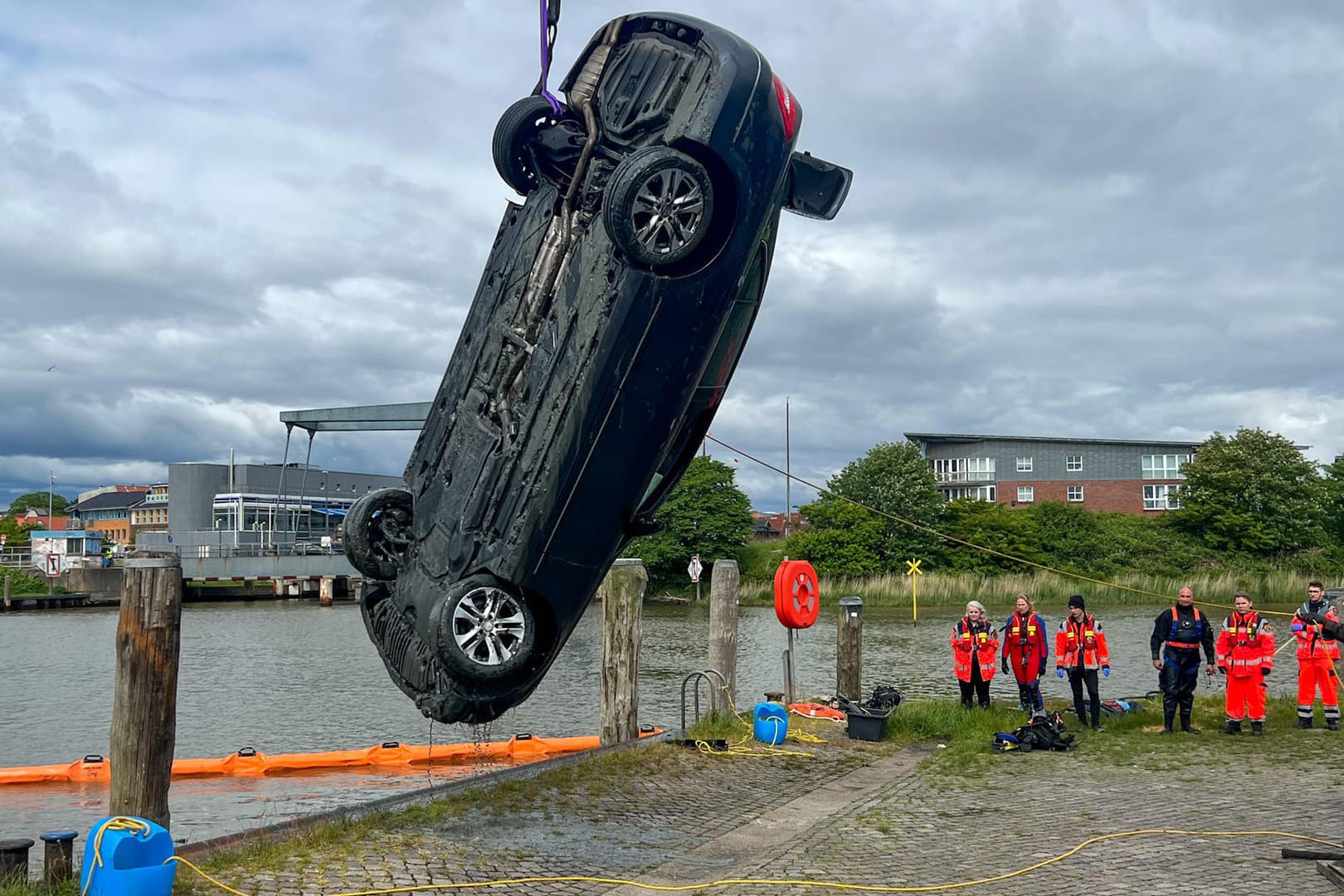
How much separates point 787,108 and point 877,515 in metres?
54.5

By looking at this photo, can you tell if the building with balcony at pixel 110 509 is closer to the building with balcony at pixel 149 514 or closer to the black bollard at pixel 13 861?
the building with balcony at pixel 149 514

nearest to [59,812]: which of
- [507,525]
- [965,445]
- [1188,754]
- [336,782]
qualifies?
[336,782]

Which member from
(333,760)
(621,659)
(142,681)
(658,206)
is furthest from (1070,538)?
(142,681)

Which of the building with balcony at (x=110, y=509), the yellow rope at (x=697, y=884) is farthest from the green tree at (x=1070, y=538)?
the building with balcony at (x=110, y=509)

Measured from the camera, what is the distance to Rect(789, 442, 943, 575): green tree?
5791cm

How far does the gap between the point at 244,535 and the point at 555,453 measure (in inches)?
2648

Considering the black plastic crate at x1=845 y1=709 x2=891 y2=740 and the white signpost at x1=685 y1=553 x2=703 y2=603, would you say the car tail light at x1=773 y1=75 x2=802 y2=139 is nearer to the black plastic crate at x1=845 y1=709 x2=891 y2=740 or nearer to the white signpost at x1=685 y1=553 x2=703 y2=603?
the black plastic crate at x1=845 y1=709 x2=891 y2=740

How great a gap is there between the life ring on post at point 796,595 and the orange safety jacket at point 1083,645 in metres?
3.00

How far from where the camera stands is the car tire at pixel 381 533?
806 centimetres

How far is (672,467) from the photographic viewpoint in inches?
340

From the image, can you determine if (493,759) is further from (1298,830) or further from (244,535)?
(244,535)

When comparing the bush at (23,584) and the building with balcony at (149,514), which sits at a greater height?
the building with balcony at (149,514)

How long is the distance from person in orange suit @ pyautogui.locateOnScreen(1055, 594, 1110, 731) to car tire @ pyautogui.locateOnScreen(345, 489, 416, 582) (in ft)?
27.2

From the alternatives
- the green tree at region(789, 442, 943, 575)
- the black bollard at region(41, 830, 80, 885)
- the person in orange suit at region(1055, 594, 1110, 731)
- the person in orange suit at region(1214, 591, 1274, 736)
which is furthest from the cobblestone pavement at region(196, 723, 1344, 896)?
the green tree at region(789, 442, 943, 575)
